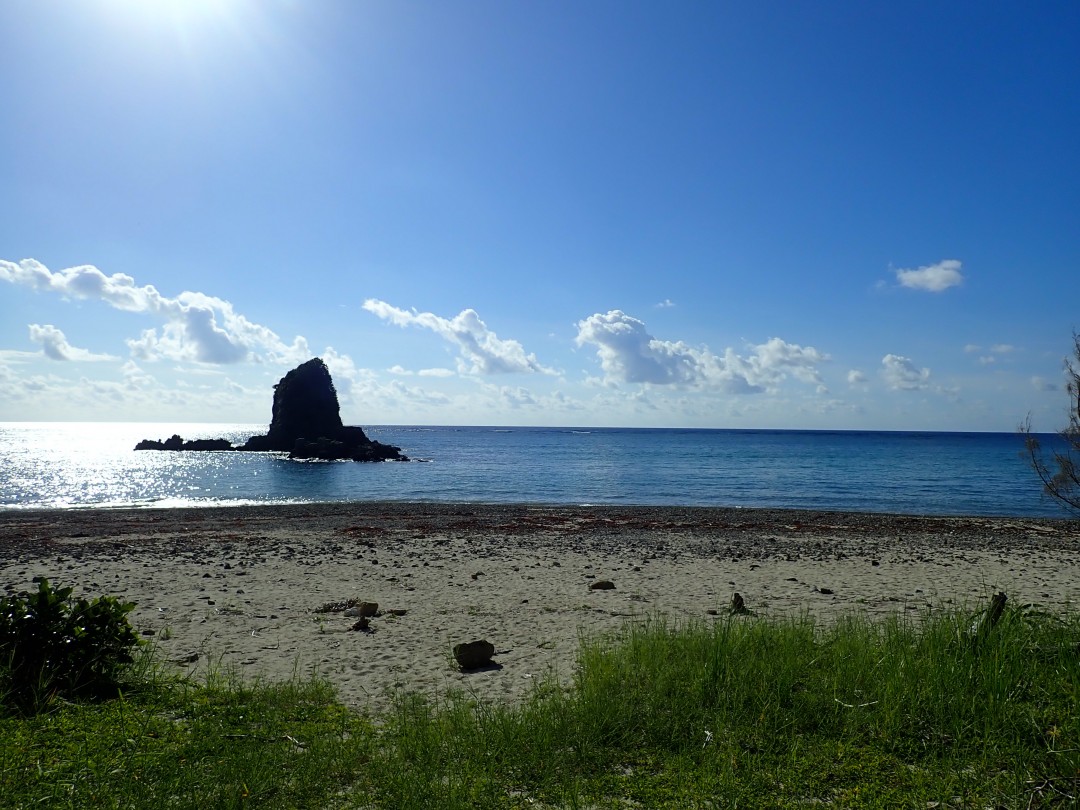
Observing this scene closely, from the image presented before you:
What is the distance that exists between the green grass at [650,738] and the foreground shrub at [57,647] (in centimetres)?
43

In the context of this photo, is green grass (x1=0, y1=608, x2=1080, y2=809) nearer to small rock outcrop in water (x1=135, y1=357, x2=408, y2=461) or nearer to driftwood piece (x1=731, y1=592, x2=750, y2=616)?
driftwood piece (x1=731, y1=592, x2=750, y2=616)

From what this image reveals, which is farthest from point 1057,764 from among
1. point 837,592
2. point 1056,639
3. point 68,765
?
point 837,592

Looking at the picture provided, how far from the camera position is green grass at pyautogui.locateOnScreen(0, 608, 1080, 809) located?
4707 millimetres

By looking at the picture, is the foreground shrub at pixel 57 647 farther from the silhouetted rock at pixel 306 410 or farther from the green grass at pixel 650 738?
the silhouetted rock at pixel 306 410

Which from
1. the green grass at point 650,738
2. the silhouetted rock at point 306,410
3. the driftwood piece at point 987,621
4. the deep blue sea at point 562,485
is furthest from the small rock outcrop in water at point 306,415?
the driftwood piece at point 987,621

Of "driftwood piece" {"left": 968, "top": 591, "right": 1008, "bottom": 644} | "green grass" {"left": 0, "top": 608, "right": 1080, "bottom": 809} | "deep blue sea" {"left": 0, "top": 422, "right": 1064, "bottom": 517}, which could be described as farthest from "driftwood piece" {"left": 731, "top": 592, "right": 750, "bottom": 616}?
"deep blue sea" {"left": 0, "top": 422, "right": 1064, "bottom": 517}

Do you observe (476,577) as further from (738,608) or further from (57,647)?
(57,647)

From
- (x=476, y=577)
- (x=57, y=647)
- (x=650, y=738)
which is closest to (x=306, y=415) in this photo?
(x=476, y=577)

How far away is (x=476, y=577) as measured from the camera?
615 inches

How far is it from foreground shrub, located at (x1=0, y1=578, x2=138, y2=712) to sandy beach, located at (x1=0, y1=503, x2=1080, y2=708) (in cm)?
151

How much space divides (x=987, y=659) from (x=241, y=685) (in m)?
7.70

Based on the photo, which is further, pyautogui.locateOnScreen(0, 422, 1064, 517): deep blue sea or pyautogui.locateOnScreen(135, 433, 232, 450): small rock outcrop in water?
pyautogui.locateOnScreen(135, 433, 232, 450): small rock outcrop in water

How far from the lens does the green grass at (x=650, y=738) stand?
4.71 meters

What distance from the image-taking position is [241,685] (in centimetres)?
722
